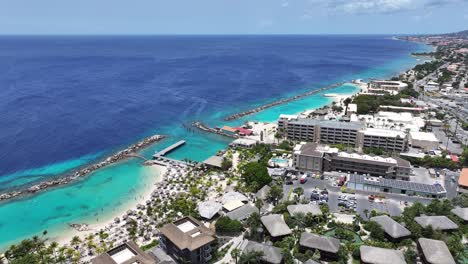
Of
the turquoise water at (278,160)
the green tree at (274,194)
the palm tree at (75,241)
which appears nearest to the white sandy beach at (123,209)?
the palm tree at (75,241)

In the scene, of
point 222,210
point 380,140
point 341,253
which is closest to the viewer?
point 341,253

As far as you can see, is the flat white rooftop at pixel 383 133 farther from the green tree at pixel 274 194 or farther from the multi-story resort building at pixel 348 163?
the green tree at pixel 274 194

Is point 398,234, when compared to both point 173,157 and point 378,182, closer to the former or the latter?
point 378,182

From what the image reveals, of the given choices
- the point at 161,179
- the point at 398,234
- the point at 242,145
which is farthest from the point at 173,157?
the point at 398,234

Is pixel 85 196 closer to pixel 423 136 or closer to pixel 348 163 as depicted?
pixel 348 163

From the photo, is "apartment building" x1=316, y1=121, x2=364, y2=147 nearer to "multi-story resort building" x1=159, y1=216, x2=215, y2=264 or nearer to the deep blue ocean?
the deep blue ocean

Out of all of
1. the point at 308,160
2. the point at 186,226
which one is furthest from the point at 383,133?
the point at 186,226
